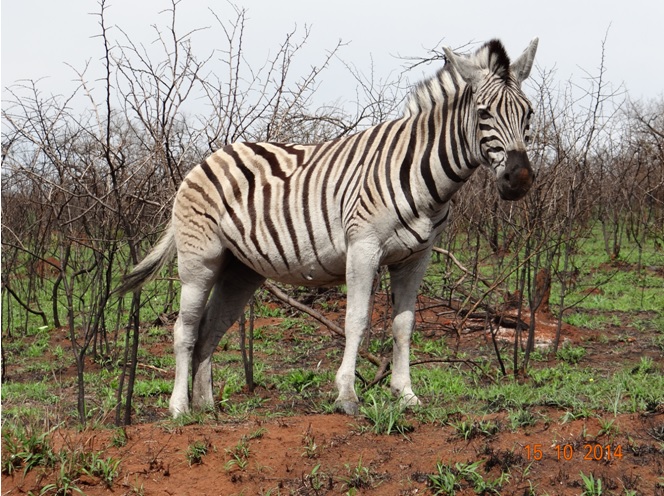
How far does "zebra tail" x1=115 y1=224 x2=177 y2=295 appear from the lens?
20.1 ft

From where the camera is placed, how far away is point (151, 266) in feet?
20.5

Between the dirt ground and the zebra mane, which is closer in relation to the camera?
the dirt ground

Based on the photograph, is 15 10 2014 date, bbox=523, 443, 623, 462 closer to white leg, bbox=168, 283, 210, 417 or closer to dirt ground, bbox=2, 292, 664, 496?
dirt ground, bbox=2, 292, 664, 496

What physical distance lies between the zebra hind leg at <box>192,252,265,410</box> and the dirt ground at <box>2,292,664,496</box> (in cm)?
133

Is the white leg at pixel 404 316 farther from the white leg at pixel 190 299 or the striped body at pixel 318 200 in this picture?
the white leg at pixel 190 299

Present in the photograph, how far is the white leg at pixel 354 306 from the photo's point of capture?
4996 mm

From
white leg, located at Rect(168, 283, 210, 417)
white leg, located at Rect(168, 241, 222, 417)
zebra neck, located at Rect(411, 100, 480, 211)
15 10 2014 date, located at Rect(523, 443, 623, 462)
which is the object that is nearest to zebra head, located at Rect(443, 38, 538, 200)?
zebra neck, located at Rect(411, 100, 480, 211)

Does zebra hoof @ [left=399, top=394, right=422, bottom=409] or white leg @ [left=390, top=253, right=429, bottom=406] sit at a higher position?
white leg @ [left=390, top=253, right=429, bottom=406]

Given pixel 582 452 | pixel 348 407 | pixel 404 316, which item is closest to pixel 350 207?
pixel 404 316

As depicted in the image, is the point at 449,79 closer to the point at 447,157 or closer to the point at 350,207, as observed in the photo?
the point at 447,157

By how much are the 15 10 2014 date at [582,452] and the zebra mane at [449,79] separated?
2375 millimetres

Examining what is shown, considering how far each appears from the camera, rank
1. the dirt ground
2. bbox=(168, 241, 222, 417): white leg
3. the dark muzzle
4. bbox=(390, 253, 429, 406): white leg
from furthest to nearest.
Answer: bbox=(168, 241, 222, 417): white leg, bbox=(390, 253, 429, 406): white leg, the dark muzzle, the dirt ground

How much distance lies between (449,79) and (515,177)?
3.47 feet

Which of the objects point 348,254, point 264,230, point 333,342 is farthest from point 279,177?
point 333,342
